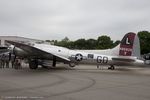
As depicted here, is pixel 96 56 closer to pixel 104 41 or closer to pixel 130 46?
pixel 130 46

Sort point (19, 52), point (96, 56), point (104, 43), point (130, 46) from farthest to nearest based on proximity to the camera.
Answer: point (104, 43) → point (19, 52) → point (96, 56) → point (130, 46)

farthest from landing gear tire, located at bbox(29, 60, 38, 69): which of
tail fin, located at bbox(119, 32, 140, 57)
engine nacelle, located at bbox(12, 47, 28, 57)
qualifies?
tail fin, located at bbox(119, 32, 140, 57)

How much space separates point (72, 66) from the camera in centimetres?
2567

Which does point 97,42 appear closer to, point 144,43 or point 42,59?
point 144,43

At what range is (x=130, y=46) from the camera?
78.9 ft

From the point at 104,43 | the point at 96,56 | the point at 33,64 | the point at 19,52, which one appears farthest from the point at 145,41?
the point at 19,52

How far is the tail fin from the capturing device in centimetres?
2381

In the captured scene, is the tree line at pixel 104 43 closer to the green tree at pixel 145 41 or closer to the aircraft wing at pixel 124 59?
the green tree at pixel 145 41

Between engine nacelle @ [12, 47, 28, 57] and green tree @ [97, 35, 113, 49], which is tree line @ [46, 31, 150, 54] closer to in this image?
green tree @ [97, 35, 113, 49]

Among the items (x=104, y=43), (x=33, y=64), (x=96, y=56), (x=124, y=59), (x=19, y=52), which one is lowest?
(x=33, y=64)

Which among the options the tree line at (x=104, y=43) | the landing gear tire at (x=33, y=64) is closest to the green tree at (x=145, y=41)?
the tree line at (x=104, y=43)

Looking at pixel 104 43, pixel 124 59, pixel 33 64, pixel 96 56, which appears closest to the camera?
pixel 124 59

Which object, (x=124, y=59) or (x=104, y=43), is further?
(x=104, y=43)

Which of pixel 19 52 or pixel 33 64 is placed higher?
pixel 19 52
